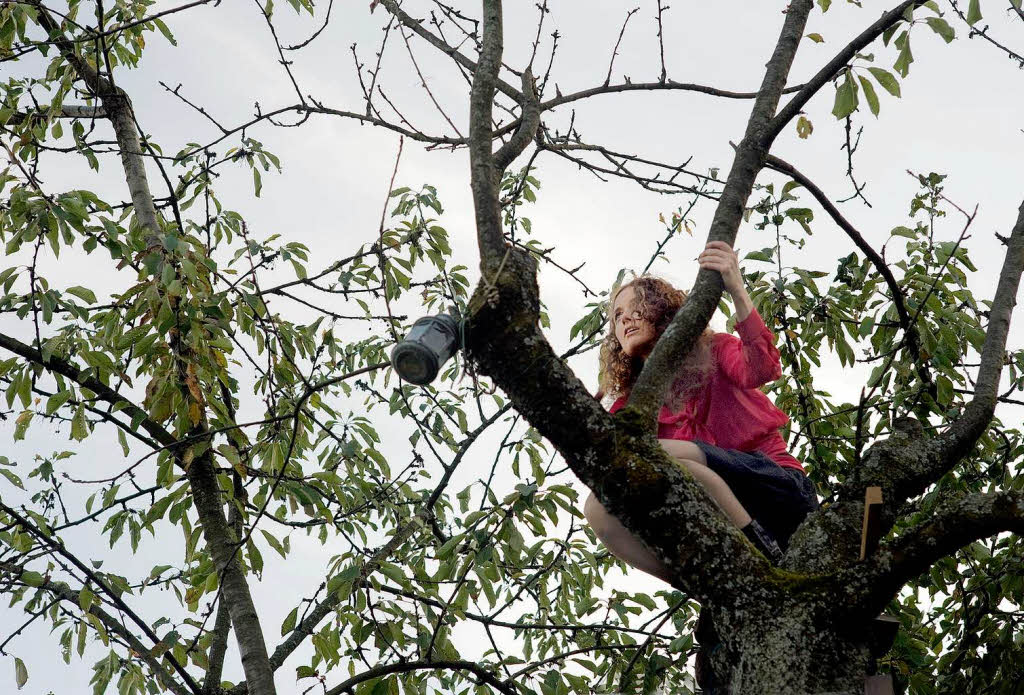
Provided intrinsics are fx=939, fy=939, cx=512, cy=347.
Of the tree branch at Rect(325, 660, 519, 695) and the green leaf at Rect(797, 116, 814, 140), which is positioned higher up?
the green leaf at Rect(797, 116, 814, 140)

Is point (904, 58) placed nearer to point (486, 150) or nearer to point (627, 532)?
point (486, 150)

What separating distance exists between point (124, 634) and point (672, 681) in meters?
2.08

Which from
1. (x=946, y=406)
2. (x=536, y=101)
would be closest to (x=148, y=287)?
(x=536, y=101)

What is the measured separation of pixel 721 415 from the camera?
299 centimetres

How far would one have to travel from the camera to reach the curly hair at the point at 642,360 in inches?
118

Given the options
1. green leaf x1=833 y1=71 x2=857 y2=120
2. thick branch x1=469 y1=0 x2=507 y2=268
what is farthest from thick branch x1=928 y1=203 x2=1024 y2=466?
thick branch x1=469 y1=0 x2=507 y2=268

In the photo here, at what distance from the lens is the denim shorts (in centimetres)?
264

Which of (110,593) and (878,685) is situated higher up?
(110,593)

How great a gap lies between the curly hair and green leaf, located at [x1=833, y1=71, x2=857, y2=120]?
75cm

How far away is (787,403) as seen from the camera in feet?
13.5

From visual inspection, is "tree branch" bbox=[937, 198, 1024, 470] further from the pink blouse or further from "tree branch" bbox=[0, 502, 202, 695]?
"tree branch" bbox=[0, 502, 202, 695]

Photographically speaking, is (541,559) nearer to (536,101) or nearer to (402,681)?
(402,681)

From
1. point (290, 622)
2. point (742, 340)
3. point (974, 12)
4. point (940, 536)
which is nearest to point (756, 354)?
point (742, 340)

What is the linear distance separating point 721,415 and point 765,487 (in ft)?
1.22
